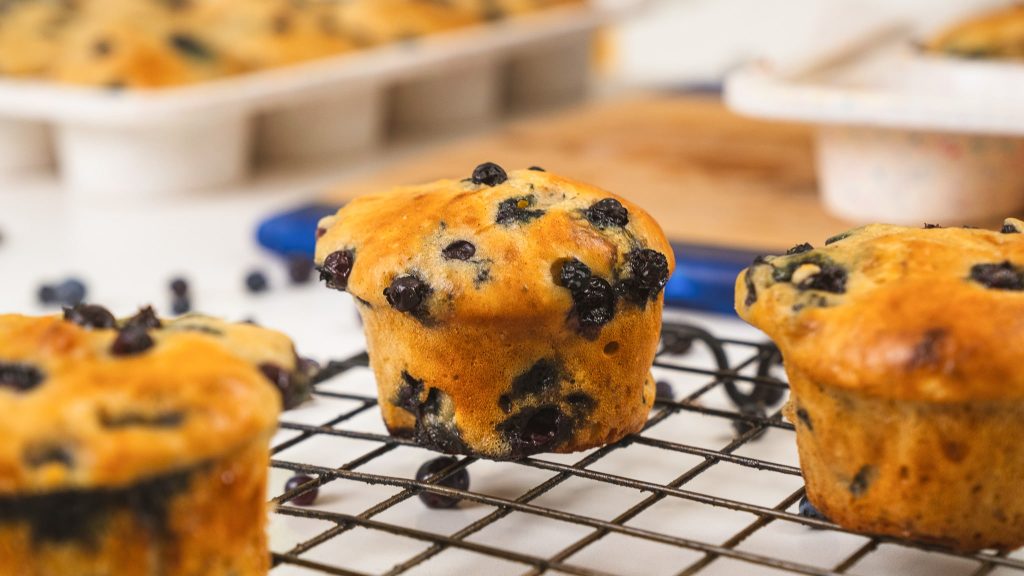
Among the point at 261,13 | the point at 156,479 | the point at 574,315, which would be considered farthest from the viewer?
the point at 261,13

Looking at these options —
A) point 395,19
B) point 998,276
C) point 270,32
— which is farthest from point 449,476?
point 395,19

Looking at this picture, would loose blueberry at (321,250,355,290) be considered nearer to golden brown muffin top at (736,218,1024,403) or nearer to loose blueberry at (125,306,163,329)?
loose blueberry at (125,306,163,329)

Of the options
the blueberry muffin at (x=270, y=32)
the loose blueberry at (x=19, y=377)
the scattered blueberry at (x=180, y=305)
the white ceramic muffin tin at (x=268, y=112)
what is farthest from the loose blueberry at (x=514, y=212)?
the blueberry muffin at (x=270, y=32)

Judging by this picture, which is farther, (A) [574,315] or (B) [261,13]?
(B) [261,13]

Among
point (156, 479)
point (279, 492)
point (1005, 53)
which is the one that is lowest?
point (279, 492)

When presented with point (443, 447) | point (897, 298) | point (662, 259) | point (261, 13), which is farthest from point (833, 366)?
point (261, 13)

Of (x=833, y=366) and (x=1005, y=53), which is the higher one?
(x=1005, y=53)

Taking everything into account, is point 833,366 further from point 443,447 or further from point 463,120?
point 463,120

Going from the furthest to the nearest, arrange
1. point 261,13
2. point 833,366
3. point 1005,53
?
1. point 261,13
2. point 1005,53
3. point 833,366

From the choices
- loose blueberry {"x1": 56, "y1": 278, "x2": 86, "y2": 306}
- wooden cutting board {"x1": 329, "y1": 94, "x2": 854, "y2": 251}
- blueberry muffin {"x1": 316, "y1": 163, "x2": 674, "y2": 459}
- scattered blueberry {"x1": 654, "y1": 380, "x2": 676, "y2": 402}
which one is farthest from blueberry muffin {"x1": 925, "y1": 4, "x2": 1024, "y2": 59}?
loose blueberry {"x1": 56, "y1": 278, "x2": 86, "y2": 306}
